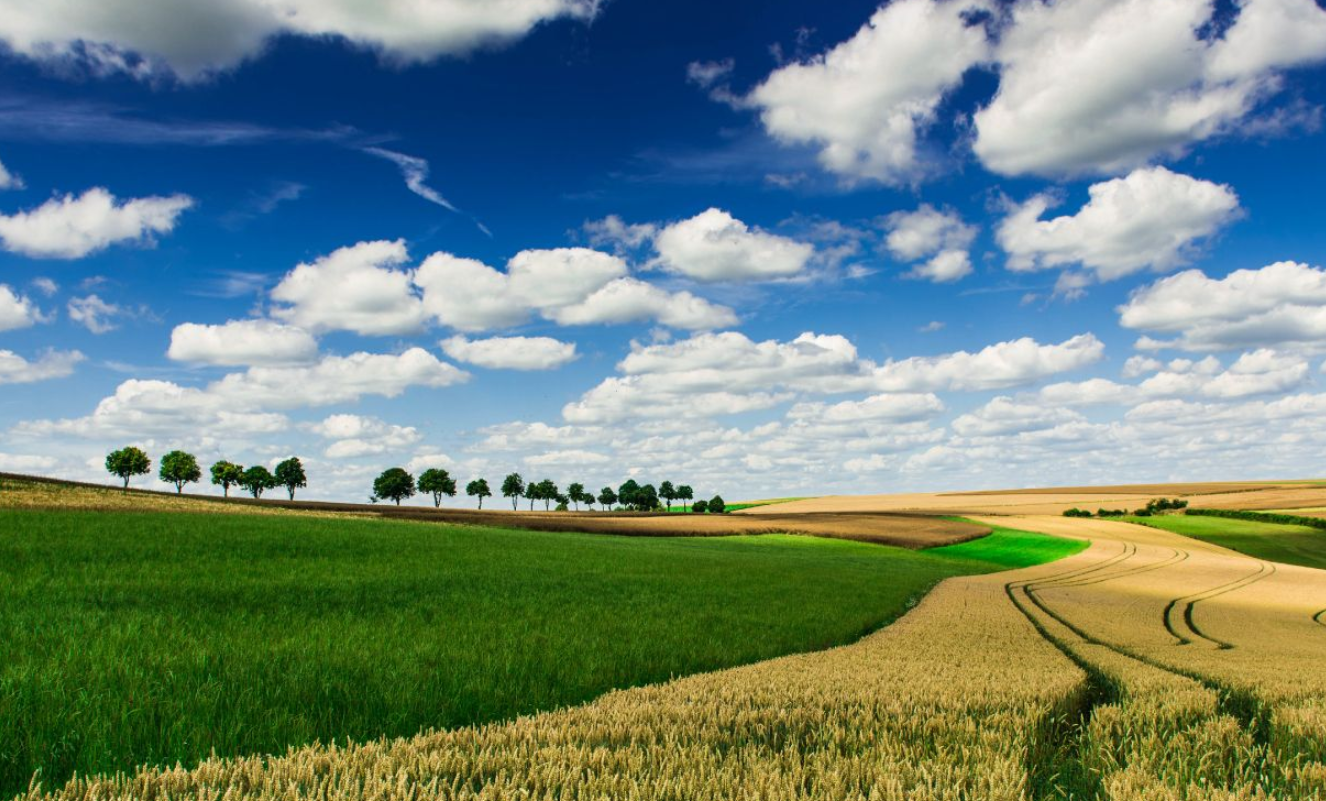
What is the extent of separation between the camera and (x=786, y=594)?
20.5 meters

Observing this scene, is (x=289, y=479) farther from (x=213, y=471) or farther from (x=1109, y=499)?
(x=1109, y=499)

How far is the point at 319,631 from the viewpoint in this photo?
10047 mm

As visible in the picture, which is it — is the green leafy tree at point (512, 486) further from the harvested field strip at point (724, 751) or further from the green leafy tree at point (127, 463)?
the harvested field strip at point (724, 751)

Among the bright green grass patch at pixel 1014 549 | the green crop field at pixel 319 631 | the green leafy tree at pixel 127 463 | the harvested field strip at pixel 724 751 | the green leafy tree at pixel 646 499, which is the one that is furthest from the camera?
the green leafy tree at pixel 646 499

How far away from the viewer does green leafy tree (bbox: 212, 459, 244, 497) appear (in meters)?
140

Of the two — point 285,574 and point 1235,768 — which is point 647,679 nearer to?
point 1235,768

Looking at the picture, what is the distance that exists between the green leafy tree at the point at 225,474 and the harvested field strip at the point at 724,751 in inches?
6265

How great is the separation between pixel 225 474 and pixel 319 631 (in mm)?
152912

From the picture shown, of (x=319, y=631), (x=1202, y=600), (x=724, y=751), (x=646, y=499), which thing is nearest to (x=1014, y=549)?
(x=1202, y=600)

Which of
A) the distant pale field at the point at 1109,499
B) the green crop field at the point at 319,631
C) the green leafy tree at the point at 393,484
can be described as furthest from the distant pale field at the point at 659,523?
the green leafy tree at the point at 393,484

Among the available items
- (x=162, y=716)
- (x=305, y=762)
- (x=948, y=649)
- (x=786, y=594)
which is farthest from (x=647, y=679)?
(x=786, y=594)

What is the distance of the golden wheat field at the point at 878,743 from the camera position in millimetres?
3111

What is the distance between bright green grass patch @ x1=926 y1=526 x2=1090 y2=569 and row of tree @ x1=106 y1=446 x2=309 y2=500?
125838 millimetres

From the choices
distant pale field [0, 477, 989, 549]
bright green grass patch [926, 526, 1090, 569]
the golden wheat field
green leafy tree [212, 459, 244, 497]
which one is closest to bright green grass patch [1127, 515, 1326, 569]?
bright green grass patch [926, 526, 1090, 569]
